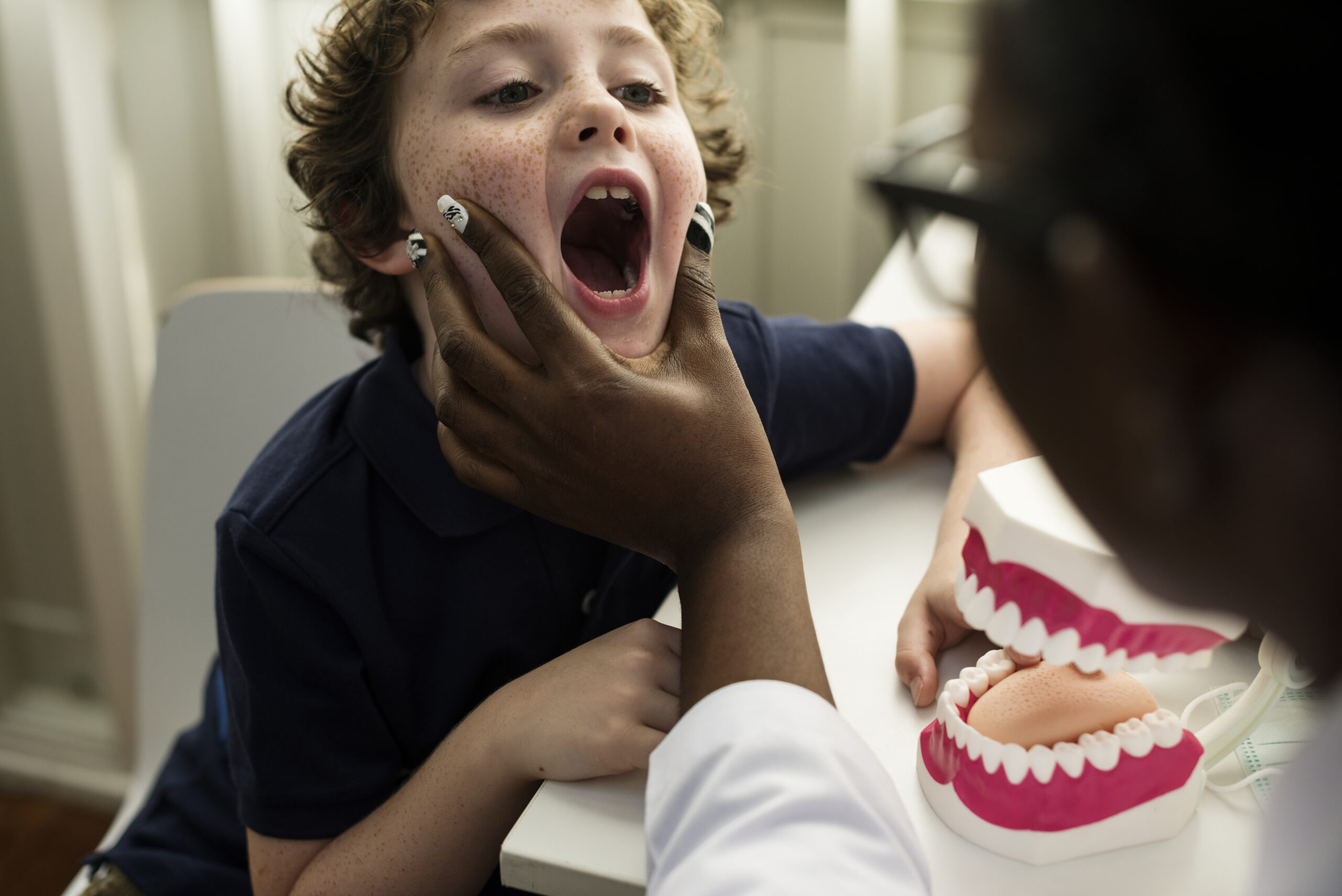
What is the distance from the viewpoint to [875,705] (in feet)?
2.13

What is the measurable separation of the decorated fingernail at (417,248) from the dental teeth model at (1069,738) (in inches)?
17.1

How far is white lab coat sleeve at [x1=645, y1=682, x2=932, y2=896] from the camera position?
1.53ft

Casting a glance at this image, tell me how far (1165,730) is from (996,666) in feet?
0.32

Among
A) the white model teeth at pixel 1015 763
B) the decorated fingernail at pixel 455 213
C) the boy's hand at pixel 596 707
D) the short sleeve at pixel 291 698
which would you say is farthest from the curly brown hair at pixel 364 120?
the white model teeth at pixel 1015 763

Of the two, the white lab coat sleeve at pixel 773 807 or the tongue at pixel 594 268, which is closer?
the white lab coat sleeve at pixel 773 807

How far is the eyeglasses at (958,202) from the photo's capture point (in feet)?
1.15

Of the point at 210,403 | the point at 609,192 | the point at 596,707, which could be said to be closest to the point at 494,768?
the point at 596,707

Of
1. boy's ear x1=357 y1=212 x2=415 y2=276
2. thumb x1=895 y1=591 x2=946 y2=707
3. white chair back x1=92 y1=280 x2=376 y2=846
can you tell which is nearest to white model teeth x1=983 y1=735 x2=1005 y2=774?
thumb x1=895 y1=591 x2=946 y2=707

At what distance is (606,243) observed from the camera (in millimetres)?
905

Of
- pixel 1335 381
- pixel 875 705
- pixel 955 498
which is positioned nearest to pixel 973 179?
pixel 1335 381

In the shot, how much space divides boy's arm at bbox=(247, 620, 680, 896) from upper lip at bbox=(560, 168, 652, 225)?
1.00ft

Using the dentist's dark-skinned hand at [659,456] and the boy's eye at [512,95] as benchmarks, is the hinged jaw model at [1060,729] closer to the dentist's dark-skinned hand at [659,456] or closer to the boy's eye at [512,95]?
the dentist's dark-skinned hand at [659,456]

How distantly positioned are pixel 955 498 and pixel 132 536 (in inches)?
58.8

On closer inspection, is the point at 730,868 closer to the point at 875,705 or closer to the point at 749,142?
the point at 875,705
